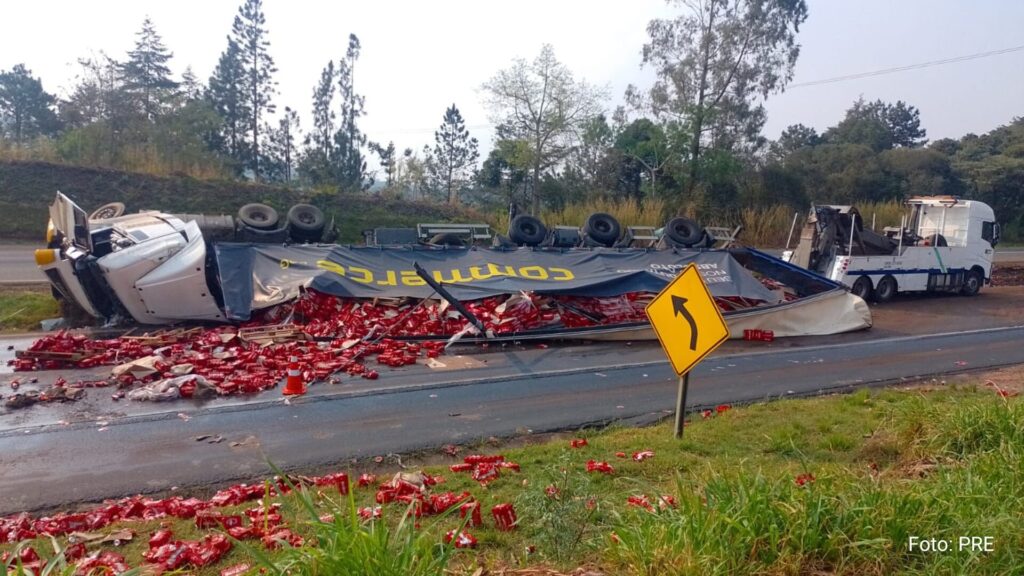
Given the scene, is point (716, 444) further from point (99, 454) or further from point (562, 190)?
point (562, 190)

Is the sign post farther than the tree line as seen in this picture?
No

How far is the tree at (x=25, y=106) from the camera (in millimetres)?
54000

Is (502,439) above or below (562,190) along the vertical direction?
below

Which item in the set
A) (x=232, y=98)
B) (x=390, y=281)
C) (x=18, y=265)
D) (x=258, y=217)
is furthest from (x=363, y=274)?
(x=232, y=98)

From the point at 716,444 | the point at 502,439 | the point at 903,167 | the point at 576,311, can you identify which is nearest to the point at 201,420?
the point at 502,439

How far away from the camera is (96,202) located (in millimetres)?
31688

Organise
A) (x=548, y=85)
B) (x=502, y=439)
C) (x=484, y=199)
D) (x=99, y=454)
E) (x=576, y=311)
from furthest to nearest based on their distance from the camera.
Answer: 1. (x=484, y=199)
2. (x=548, y=85)
3. (x=576, y=311)
4. (x=502, y=439)
5. (x=99, y=454)

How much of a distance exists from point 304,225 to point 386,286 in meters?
6.20

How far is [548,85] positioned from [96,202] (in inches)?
1059

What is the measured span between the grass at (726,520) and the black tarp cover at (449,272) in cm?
833

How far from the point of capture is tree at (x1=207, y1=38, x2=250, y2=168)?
51188mm

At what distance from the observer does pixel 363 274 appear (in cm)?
1484

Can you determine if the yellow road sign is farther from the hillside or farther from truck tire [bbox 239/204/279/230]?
the hillside

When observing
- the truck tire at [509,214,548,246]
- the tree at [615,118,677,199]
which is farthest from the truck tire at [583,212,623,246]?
the tree at [615,118,677,199]
